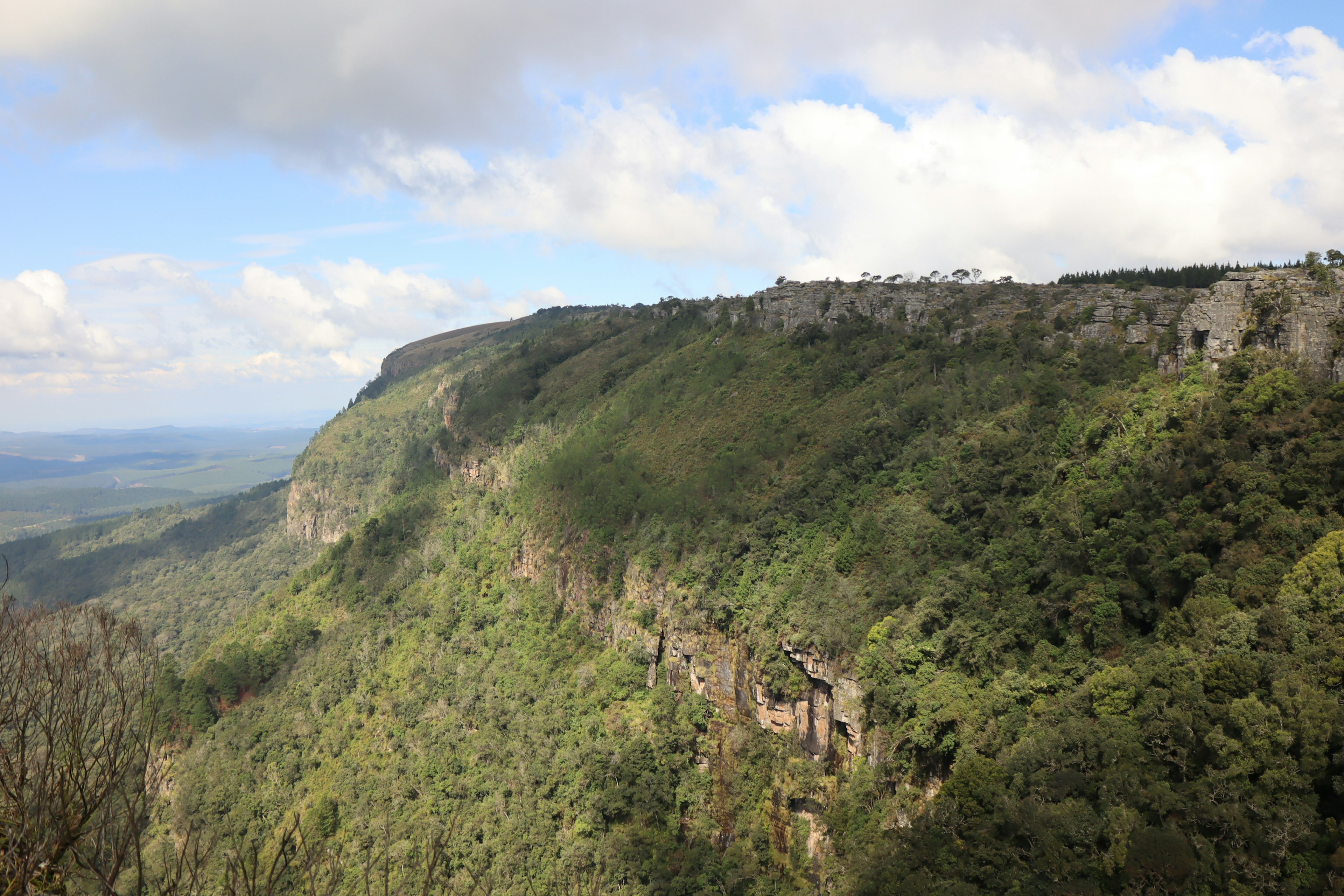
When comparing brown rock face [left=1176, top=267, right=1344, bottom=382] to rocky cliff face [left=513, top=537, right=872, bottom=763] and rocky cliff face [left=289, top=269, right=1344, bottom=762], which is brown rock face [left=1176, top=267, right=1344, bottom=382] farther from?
rocky cliff face [left=513, top=537, right=872, bottom=763]

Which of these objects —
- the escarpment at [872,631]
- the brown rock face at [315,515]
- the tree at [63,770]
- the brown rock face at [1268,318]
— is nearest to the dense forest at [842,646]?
the escarpment at [872,631]

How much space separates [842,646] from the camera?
40.1 meters

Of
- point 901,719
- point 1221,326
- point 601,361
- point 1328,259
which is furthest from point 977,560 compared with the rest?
point 601,361

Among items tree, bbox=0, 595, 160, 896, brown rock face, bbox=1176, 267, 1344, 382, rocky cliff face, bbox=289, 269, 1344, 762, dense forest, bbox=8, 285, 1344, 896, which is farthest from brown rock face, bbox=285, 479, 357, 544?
tree, bbox=0, 595, 160, 896

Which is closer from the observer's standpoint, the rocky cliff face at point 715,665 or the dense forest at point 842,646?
the dense forest at point 842,646

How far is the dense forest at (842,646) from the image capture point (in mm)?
24953

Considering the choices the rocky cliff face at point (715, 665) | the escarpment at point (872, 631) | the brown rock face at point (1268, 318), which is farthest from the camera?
the rocky cliff face at point (715, 665)

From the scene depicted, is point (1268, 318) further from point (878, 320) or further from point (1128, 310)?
point (878, 320)

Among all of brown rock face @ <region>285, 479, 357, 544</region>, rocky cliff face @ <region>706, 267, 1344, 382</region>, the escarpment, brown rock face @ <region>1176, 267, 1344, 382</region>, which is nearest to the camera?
the escarpment

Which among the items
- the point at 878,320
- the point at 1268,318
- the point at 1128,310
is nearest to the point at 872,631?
the point at 1268,318

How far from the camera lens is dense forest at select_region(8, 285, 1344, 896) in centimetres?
2495

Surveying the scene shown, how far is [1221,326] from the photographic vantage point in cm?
4284

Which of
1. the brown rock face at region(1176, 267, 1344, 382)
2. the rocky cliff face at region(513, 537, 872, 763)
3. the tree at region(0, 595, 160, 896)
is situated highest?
the brown rock face at region(1176, 267, 1344, 382)

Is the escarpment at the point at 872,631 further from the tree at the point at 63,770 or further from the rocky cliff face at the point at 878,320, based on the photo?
the tree at the point at 63,770
